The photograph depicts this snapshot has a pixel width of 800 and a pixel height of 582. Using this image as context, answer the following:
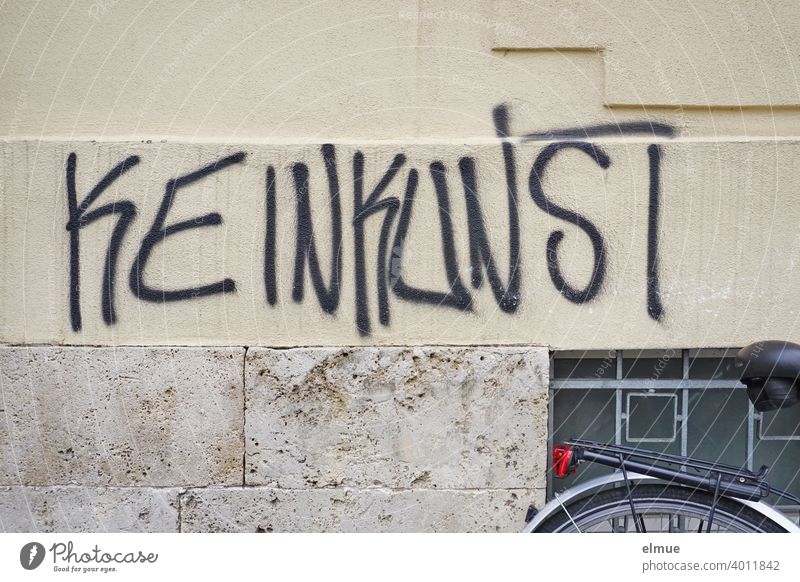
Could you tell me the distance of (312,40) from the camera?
4.36 metres

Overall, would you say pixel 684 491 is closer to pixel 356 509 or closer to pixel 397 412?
pixel 397 412

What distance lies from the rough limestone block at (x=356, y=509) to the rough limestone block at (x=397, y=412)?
8 centimetres

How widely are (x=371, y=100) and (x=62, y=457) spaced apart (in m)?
2.32

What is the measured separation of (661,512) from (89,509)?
9.05 feet

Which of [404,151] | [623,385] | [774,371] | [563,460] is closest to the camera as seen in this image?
[774,371]

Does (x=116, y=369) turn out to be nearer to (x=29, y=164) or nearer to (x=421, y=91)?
(x=29, y=164)

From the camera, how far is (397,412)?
4.30 m

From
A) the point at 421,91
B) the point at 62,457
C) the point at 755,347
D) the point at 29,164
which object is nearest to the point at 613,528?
the point at 755,347

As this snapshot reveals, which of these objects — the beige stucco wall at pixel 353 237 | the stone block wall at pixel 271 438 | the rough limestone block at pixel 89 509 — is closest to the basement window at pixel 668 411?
the beige stucco wall at pixel 353 237

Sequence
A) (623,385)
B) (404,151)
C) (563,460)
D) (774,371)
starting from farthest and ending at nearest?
(623,385) < (404,151) < (563,460) < (774,371)

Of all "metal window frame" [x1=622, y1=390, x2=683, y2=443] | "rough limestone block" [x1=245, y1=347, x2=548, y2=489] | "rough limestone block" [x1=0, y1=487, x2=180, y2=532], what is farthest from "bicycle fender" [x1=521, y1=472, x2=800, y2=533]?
"rough limestone block" [x1=0, y1=487, x2=180, y2=532]

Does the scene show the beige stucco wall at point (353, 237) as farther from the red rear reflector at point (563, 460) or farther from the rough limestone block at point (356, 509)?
the red rear reflector at point (563, 460)

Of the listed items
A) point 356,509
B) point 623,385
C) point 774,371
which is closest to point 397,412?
point 356,509

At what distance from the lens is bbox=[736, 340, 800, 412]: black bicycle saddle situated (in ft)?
9.80
